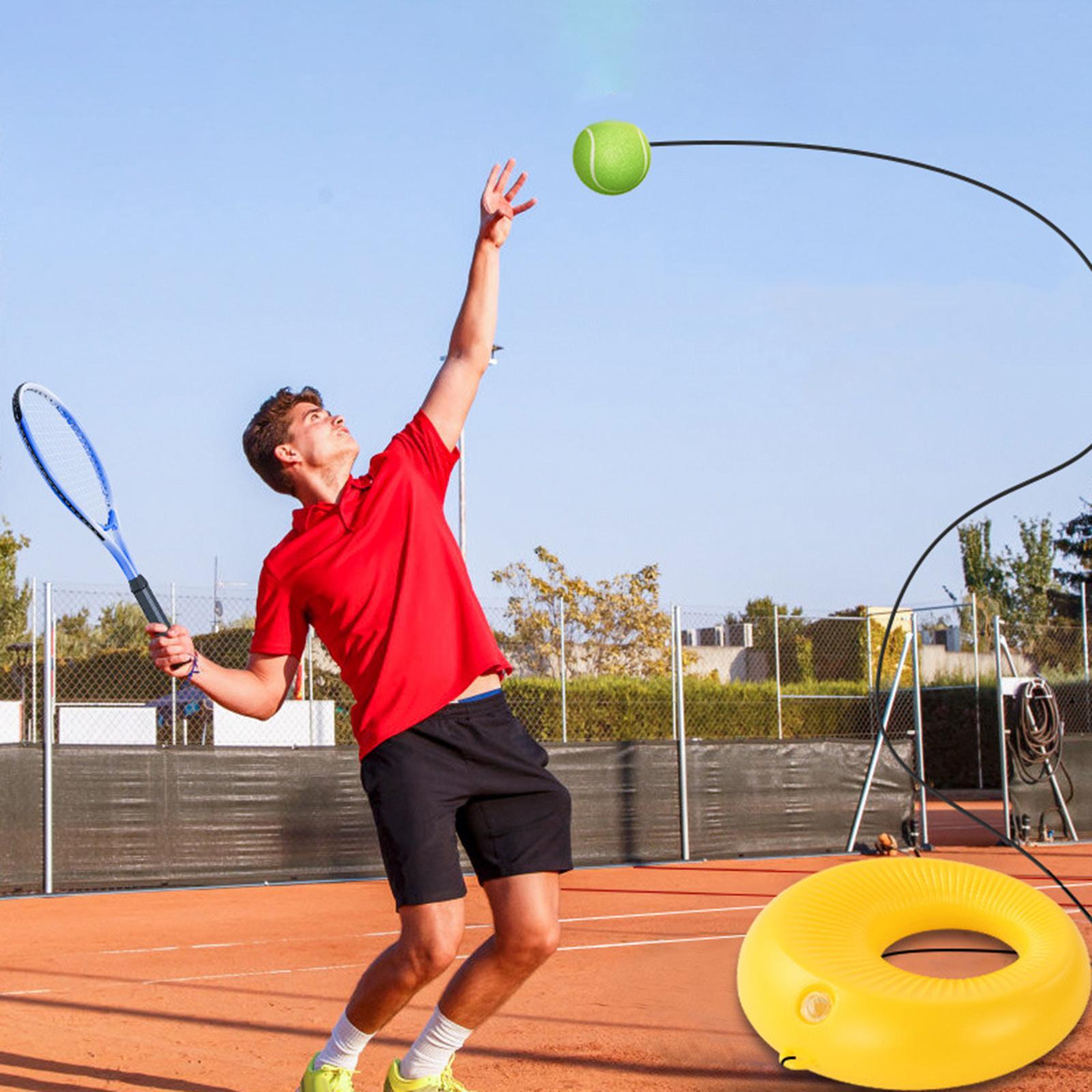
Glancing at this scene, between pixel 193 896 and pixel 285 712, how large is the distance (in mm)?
4665

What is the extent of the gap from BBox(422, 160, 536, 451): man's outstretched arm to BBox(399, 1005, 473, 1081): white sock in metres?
1.58

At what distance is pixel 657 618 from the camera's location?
33.3m

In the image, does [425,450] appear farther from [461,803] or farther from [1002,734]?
[1002,734]

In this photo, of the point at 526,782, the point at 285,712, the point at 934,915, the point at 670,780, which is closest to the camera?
the point at 526,782

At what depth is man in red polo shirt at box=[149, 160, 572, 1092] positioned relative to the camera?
3.53m

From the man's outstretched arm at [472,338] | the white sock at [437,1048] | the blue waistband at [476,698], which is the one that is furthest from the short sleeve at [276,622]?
the white sock at [437,1048]

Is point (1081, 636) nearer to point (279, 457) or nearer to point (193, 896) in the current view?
point (193, 896)

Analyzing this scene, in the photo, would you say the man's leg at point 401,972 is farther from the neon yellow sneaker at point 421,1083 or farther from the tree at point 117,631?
the tree at point 117,631

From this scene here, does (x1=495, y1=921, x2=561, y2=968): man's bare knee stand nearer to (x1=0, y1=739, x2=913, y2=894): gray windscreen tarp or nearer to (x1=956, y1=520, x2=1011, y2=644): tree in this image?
(x1=0, y1=739, x2=913, y2=894): gray windscreen tarp

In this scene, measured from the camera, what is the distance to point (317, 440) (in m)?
3.88

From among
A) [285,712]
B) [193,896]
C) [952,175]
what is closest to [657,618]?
[285,712]

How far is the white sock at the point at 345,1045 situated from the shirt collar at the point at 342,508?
1.32 m

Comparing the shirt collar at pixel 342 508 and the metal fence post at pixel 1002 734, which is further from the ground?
the shirt collar at pixel 342 508

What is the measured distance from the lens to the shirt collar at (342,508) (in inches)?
149
